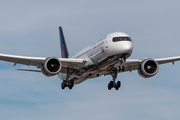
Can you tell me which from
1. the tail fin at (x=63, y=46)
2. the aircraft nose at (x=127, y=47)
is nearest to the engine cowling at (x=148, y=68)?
the aircraft nose at (x=127, y=47)

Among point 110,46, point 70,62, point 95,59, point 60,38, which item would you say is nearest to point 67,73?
point 70,62

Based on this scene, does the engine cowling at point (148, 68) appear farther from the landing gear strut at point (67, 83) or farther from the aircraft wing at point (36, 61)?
the landing gear strut at point (67, 83)

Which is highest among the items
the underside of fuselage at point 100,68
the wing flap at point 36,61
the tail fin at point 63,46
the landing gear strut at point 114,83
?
the tail fin at point 63,46

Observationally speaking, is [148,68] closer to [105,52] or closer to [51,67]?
[105,52]

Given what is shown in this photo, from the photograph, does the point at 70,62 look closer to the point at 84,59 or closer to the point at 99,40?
the point at 84,59

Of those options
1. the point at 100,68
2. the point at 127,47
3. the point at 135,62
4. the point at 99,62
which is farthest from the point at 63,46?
the point at 127,47

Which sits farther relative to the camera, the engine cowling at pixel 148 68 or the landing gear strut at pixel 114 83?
the landing gear strut at pixel 114 83

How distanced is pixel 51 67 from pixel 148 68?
38.8ft

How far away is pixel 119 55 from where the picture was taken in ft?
134

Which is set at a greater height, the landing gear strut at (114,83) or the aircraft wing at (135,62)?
the aircraft wing at (135,62)

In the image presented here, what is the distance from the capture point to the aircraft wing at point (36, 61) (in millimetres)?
44031

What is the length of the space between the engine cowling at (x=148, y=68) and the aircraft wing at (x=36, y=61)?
23.1 ft

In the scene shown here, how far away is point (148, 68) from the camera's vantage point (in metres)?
A: 45.9

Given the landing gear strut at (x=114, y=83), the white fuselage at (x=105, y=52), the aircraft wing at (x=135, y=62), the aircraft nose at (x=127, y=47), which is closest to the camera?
the aircraft nose at (x=127, y=47)
